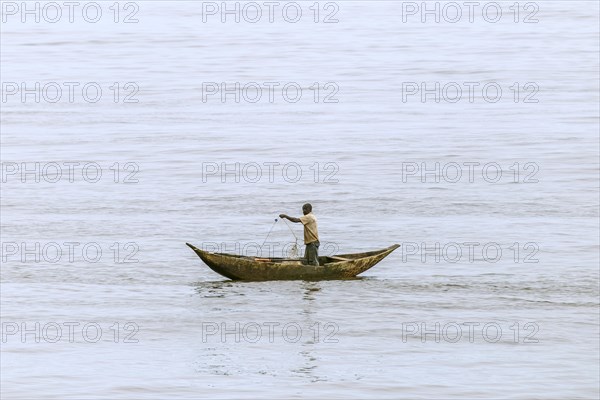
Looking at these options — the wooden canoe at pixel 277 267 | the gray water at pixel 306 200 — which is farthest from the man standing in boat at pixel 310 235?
the gray water at pixel 306 200

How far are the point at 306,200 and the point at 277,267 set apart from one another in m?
13.4

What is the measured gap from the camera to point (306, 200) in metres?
43.8

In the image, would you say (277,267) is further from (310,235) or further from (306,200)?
(306,200)

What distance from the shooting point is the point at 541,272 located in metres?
33.3

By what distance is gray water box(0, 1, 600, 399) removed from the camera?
23.4 metres

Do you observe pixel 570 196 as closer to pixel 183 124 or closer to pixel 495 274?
pixel 495 274

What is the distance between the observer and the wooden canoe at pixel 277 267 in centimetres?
3044

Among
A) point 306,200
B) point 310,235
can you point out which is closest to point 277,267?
point 310,235

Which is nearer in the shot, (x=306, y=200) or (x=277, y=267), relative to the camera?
(x=277, y=267)

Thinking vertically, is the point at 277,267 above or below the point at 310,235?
below

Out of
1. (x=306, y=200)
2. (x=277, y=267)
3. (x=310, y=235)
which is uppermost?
(x=306, y=200)

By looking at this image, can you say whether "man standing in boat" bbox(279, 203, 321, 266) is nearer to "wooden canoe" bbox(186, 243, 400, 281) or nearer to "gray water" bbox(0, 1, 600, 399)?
"wooden canoe" bbox(186, 243, 400, 281)

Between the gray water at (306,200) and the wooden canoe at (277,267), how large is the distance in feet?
0.80

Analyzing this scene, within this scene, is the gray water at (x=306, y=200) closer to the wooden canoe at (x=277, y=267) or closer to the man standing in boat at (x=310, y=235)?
the wooden canoe at (x=277, y=267)
